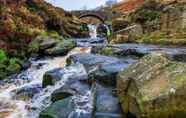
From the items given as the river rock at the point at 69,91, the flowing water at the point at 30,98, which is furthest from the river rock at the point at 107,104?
the river rock at the point at 69,91

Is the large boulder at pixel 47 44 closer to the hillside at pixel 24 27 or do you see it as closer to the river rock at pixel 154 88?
the hillside at pixel 24 27

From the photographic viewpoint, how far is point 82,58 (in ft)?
50.5

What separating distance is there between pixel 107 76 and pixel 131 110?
2973mm

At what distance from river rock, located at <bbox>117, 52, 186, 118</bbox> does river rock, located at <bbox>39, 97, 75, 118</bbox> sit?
1.36 m

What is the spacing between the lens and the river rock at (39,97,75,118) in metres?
9.01

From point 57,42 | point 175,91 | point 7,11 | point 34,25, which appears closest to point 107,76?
point 175,91

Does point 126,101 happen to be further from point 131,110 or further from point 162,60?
point 162,60

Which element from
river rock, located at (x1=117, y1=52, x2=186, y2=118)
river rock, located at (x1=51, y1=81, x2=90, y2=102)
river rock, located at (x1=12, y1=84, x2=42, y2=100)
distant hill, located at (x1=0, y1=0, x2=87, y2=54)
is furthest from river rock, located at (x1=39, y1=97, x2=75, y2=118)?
distant hill, located at (x1=0, y1=0, x2=87, y2=54)

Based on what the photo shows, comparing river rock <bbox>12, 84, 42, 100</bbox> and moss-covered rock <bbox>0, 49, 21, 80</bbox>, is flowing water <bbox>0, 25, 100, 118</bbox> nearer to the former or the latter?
river rock <bbox>12, 84, 42, 100</bbox>

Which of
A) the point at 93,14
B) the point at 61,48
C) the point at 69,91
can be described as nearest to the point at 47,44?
the point at 61,48

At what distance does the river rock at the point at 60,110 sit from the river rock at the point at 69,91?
1.10m

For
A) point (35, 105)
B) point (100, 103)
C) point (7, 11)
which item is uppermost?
point (7, 11)

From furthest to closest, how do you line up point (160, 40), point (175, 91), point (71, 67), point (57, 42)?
point (57, 42)
point (160, 40)
point (71, 67)
point (175, 91)

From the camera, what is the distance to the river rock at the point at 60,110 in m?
9.01
